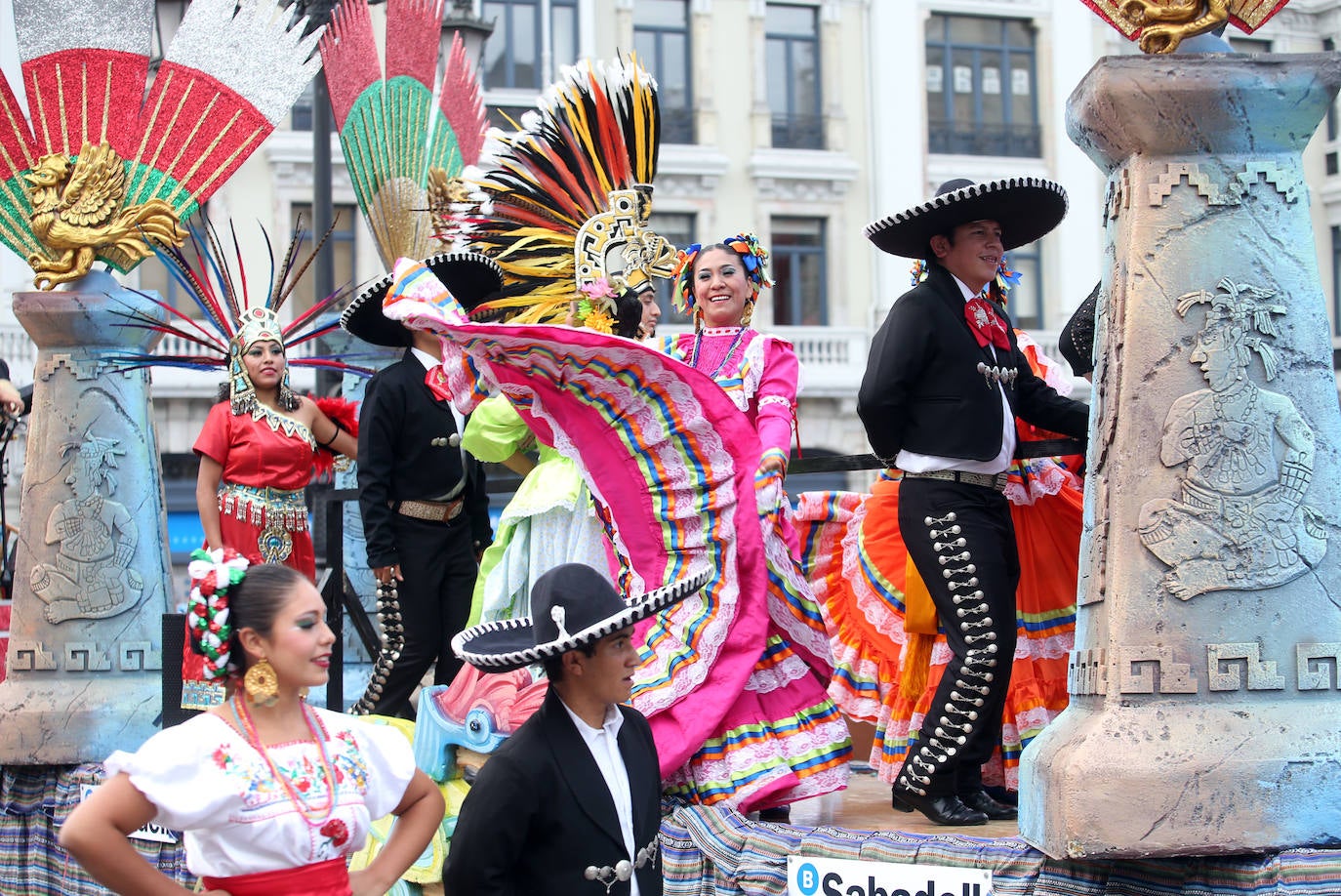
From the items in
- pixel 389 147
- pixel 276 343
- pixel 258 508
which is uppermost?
pixel 389 147

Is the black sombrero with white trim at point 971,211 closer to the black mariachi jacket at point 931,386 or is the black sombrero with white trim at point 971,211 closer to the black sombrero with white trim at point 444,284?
the black mariachi jacket at point 931,386

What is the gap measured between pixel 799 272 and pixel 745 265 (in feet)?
Result: 65.9

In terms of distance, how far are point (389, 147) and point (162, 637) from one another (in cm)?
317

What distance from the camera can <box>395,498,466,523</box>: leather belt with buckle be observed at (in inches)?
264

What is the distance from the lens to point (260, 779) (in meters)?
3.29

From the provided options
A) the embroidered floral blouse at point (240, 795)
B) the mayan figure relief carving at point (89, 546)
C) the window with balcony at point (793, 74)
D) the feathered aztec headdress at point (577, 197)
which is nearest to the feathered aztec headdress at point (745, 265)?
the feathered aztec headdress at point (577, 197)

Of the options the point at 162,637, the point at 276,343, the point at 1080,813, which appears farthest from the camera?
the point at 276,343

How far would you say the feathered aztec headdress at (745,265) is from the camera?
590cm

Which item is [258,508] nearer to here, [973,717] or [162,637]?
[162,637]

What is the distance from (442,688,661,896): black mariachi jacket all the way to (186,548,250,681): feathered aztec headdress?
57 cm

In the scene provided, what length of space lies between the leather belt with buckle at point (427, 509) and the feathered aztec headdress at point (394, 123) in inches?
79.9

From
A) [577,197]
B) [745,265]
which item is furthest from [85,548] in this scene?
[745,265]

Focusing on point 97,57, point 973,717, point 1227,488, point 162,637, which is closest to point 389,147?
point 97,57

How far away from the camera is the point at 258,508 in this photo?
7082mm
